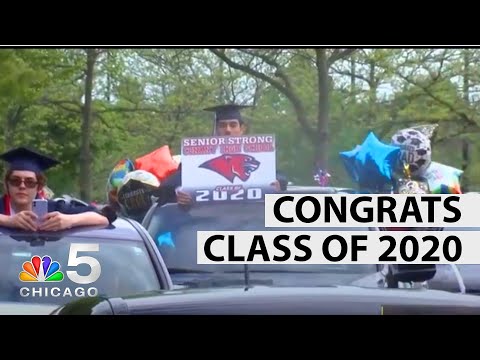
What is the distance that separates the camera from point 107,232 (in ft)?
20.5

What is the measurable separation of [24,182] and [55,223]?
0.34 metres

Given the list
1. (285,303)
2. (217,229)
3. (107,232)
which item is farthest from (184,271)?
(285,303)

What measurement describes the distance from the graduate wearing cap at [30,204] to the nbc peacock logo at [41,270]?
213 millimetres

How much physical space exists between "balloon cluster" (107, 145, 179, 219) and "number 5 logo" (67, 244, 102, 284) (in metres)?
0.34

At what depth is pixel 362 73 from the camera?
6480 millimetres

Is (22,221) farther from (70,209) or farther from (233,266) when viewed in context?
(233,266)

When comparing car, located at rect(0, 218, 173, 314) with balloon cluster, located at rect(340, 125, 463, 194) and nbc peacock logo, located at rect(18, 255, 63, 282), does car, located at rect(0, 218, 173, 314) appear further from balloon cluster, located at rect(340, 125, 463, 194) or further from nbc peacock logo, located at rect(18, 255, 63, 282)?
balloon cluster, located at rect(340, 125, 463, 194)

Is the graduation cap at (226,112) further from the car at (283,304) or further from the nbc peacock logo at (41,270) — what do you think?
the car at (283,304)

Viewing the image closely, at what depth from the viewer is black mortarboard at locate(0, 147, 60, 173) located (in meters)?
6.27
